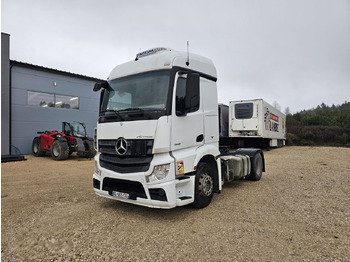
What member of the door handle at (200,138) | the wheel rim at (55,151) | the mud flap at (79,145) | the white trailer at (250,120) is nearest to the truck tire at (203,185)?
the door handle at (200,138)

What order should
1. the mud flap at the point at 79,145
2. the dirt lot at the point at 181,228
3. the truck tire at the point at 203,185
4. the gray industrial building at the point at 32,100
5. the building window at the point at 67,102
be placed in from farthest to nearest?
the building window at the point at 67,102 → the gray industrial building at the point at 32,100 → the mud flap at the point at 79,145 → the truck tire at the point at 203,185 → the dirt lot at the point at 181,228

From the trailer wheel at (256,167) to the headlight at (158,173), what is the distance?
13.6ft

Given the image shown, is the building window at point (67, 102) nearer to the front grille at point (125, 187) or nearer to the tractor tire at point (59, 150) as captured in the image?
the tractor tire at point (59, 150)

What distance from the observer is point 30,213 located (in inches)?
173

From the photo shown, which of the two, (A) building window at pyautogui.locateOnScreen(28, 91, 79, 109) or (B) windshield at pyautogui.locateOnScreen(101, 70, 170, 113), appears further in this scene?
(A) building window at pyautogui.locateOnScreen(28, 91, 79, 109)

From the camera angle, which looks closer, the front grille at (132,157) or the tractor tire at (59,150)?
the front grille at (132,157)

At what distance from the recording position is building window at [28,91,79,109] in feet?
48.4

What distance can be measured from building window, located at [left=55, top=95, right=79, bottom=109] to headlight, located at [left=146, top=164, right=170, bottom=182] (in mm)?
14709

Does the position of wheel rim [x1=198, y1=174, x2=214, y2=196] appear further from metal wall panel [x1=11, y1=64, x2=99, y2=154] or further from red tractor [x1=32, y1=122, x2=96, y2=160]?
metal wall panel [x1=11, y1=64, x2=99, y2=154]

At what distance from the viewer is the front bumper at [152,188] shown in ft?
12.0

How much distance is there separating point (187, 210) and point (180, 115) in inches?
74.7

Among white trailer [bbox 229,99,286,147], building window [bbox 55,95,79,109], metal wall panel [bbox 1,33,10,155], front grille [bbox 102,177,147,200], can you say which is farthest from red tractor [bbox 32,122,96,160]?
white trailer [bbox 229,99,286,147]

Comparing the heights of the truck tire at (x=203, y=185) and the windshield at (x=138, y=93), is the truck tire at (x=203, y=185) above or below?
below

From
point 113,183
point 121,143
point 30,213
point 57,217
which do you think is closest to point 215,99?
point 121,143
